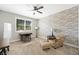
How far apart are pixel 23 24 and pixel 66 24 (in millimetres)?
1048

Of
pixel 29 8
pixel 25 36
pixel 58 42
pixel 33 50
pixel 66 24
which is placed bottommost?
pixel 33 50

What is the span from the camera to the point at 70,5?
61.1 inches

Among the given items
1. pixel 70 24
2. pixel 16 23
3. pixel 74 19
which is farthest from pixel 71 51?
pixel 16 23

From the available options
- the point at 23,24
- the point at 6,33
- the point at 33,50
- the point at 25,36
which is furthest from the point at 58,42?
the point at 6,33

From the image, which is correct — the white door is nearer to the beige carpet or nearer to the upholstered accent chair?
the beige carpet

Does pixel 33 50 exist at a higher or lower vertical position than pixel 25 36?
lower

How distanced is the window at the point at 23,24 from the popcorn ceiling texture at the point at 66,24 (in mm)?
429

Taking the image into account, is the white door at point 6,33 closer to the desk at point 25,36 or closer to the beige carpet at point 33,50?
the beige carpet at point 33,50

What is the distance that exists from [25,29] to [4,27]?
18.6 inches

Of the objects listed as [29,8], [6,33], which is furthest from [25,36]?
[29,8]

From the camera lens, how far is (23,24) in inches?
66.7

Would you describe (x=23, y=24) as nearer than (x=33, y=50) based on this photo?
No

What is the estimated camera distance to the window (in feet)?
5.40

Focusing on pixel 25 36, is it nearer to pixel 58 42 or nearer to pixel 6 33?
pixel 6 33
